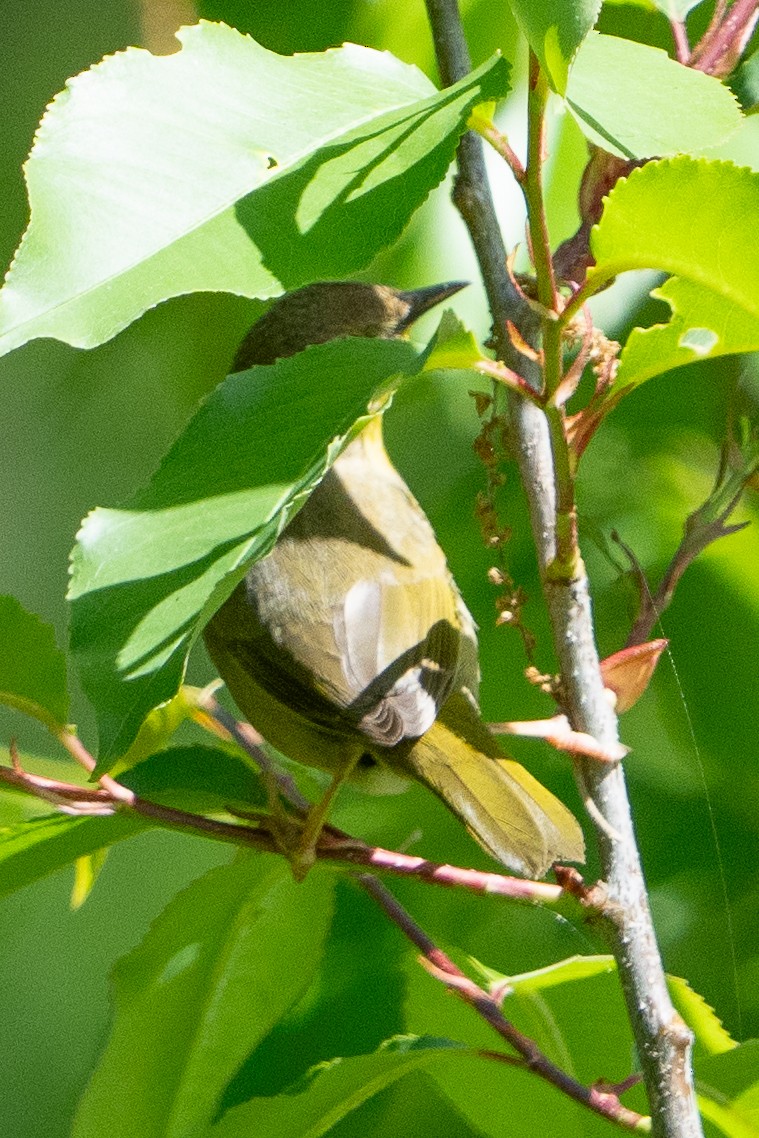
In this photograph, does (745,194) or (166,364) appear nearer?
(745,194)

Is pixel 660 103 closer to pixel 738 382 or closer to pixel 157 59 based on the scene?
pixel 157 59

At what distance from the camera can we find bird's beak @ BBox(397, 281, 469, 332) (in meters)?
1.56

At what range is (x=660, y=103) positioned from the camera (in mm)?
709

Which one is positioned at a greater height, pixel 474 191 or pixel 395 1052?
pixel 474 191

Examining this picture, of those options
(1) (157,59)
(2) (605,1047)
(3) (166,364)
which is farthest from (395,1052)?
(3) (166,364)

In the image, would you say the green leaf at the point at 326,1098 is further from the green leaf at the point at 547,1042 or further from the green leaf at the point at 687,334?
the green leaf at the point at 687,334

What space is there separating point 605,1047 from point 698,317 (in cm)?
67

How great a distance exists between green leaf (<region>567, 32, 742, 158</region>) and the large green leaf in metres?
0.15

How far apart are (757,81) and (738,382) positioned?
0.36 metres

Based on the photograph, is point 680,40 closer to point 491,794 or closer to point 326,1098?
point 491,794

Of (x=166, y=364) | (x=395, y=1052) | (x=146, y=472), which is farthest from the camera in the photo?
(x=146, y=472)

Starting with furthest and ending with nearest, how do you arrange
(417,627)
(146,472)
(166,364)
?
(146,472) < (166,364) < (417,627)

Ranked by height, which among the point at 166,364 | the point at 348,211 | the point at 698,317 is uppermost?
the point at 348,211

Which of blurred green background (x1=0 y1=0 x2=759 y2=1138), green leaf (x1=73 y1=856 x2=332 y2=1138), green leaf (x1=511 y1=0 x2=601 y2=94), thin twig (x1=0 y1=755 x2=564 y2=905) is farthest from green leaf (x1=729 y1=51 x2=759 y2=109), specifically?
green leaf (x1=73 y1=856 x2=332 y2=1138)
